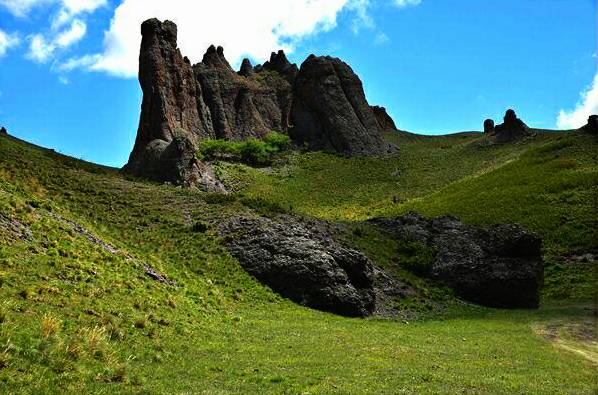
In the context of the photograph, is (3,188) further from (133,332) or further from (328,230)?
(328,230)

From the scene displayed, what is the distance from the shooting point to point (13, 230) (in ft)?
85.7

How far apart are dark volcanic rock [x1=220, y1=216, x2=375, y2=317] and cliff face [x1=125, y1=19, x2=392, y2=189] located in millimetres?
63069

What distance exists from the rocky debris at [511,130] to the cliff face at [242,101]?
33.9 meters

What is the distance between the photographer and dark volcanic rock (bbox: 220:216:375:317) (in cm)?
3862

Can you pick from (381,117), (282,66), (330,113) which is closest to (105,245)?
(330,113)

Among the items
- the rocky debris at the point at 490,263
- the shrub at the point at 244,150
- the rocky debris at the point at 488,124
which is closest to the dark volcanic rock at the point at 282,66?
the shrub at the point at 244,150

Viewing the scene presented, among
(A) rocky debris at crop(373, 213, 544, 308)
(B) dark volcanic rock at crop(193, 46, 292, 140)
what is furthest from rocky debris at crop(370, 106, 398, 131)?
(A) rocky debris at crop(373, 213, 544, 308)

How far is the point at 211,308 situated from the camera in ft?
97.9

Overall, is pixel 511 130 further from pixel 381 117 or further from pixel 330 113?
pixel 381 117

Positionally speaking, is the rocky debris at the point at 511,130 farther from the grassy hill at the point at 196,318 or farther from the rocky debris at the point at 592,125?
the grassy hill at the point at 196,318

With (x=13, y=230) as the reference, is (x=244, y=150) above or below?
above

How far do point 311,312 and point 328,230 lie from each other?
1719 cm

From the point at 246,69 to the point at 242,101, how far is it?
23028 mm

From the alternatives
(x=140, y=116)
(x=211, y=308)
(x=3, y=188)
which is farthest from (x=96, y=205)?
(x=140, y=116)
